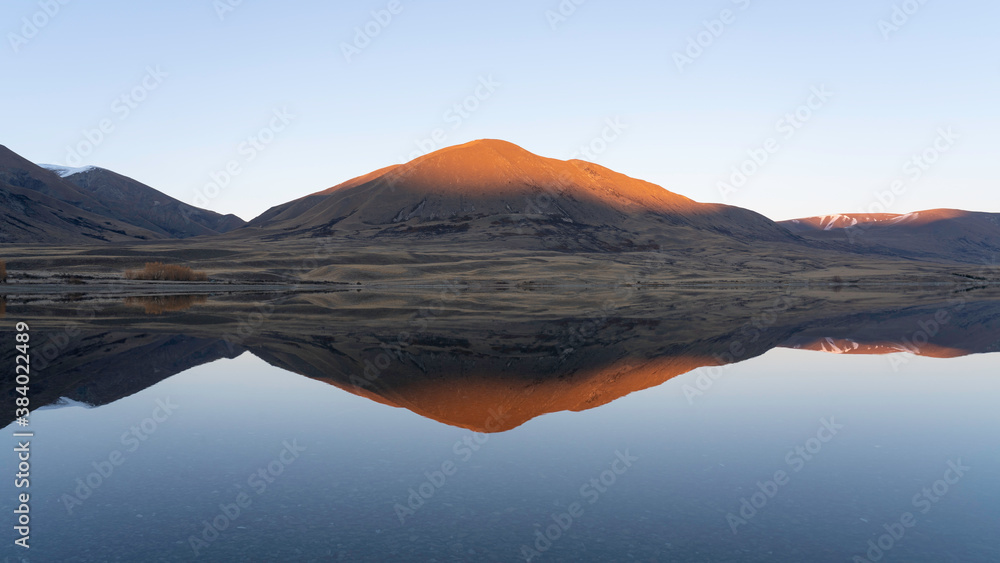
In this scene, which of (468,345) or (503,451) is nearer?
(503,451)

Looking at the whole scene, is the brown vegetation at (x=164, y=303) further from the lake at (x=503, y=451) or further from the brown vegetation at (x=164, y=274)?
the brown vegetation at (x=164, y=274)

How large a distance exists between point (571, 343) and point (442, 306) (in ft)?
91.5

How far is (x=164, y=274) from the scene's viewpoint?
3438 inches

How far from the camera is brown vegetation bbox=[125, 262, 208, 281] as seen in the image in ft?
285

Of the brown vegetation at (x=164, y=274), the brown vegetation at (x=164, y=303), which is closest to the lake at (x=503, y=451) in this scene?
the brown vegetation at (x=164, y=303)

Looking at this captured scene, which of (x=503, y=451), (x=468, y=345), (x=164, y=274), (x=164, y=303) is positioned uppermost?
(x=503, y=451)

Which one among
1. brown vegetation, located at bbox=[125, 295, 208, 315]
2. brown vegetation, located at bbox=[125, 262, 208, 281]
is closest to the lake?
brown vegetation, located at bbox=[125, 295, 208, 315]

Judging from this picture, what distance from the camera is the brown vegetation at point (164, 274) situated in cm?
8681

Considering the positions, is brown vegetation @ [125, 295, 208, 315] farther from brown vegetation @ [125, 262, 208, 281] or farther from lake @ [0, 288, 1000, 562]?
brown vegetation @ [125, 262, 208, 281]

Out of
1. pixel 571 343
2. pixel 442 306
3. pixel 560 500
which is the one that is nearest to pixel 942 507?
pixel 560 500

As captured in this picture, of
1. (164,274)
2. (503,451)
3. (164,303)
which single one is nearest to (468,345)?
(503,451)

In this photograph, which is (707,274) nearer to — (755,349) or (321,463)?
(755,349)

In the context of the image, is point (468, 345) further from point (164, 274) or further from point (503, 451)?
point (164, 274)

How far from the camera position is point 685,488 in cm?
1234
